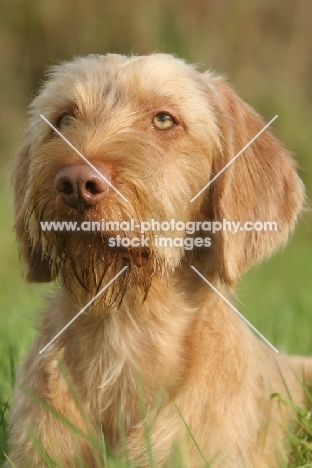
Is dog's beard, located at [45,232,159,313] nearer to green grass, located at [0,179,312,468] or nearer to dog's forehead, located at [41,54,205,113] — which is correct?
green grass, located at [0,179,312,468]

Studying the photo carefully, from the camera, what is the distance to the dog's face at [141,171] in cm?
302

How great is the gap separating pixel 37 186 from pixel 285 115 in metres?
7.33

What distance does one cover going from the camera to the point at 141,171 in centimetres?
306

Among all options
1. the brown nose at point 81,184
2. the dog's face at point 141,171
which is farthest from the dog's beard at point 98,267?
the brown nose at point 81,184

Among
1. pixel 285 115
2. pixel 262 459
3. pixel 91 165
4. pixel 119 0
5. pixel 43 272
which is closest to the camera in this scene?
pixel 91 165

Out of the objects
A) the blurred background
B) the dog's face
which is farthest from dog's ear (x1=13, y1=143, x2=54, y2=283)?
the blurred background

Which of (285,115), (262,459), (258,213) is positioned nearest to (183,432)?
(262,459)

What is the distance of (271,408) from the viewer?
142 inches

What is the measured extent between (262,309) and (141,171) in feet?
9.76

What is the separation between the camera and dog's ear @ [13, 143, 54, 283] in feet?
12.1

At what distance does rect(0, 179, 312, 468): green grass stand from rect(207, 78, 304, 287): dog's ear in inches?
13.1

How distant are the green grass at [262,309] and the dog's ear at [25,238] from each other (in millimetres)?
104

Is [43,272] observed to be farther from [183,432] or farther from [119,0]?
[119,0]

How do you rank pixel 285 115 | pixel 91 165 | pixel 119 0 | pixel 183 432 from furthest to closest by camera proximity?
pixel 119 0
pixel 285 115
pixel 183 432
pixel 91 165
